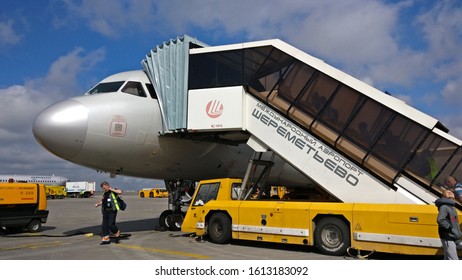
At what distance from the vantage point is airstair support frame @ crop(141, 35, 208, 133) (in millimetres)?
12391

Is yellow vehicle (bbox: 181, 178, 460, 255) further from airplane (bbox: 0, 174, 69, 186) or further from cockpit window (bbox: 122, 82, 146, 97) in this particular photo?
airplane (bbox: 0, 174, 69, 186)

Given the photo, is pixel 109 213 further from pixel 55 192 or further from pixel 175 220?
pixel 55 192

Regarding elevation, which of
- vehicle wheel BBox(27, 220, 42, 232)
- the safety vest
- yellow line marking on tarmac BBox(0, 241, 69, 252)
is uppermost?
the safety vest

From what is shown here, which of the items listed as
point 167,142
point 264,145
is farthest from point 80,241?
point 264,145

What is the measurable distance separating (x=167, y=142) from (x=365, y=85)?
618 centimetres

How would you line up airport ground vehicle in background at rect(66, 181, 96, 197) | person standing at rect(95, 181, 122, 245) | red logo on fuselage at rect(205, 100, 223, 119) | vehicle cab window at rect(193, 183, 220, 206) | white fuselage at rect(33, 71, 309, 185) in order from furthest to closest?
airport ground vehicle in background at rect(66, 181, 96, 197) → vehicle cab window at rect(193, 183, 220, 206) → red logo on fuselage at rect(205, 100, 223, 119) → person standing at rect(95, 181, 122, 245) → white fuselage at rect(33, 71, 309, 185)

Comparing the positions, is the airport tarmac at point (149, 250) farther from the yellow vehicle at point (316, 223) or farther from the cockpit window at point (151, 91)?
the cockpit window at point (151, 91)

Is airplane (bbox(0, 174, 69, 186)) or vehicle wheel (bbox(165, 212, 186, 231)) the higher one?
airplane (bbox(0, 174, 69, 186))

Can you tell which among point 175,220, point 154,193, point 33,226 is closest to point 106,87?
point 175,220

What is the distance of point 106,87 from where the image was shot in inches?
509

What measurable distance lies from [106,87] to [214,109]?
146 inches

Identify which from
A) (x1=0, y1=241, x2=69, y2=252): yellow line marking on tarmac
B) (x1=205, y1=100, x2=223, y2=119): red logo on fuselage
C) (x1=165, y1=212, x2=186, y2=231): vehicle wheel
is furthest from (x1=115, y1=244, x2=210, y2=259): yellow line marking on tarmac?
(x1=205, y1=100, x2=223, y2=119): red logo on fuselage

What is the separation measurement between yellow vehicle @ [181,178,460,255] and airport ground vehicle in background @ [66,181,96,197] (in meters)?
77.6

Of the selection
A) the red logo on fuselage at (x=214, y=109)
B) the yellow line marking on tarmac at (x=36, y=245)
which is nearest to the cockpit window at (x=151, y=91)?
the red logo on fuselage at (x=214, y=109)
